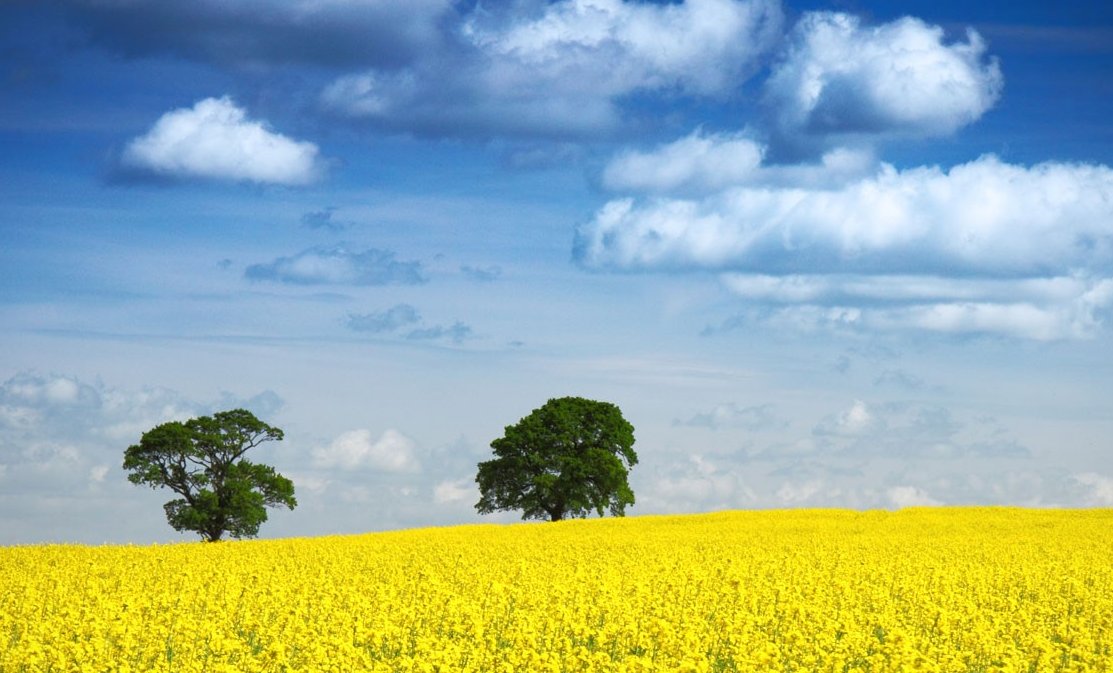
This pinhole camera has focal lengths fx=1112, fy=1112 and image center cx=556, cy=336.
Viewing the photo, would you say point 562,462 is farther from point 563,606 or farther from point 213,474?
A: point 563,606

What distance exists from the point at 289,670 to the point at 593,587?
7.49 metres

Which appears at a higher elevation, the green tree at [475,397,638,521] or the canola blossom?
the green tree at [475,397,638,521]

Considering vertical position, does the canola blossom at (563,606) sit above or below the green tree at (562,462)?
below

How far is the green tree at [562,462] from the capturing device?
50625mm

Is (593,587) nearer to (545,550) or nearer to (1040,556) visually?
(545,550)

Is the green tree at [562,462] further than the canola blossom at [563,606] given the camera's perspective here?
Yes

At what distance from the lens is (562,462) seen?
167 feet

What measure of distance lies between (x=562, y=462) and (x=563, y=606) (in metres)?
35.5

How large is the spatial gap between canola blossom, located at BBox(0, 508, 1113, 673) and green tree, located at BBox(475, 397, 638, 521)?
16.8 m

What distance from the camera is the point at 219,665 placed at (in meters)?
11.2

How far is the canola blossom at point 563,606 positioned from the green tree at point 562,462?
1680 cm

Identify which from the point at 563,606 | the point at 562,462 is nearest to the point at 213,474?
the point at 562,462

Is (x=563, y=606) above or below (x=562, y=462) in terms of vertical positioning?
below

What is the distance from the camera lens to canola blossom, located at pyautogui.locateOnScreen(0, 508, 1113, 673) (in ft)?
40.2
